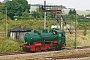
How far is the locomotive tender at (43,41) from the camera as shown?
2905cm

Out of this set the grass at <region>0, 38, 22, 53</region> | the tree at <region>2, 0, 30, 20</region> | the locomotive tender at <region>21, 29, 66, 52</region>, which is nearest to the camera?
the grass at <region>0, 38, 22, 53</region>

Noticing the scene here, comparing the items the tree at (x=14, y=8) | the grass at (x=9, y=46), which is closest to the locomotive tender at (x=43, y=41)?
the grass at (x=9, y=46)

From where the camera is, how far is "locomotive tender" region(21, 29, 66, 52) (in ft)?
95.3

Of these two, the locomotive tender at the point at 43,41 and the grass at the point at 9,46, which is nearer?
the grass at the point at 9,46

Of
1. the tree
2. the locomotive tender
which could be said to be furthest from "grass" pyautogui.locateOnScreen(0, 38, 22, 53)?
the tree

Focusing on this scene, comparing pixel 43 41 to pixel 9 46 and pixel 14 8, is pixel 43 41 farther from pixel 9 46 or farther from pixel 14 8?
pixel 14 8

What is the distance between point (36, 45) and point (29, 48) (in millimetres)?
898

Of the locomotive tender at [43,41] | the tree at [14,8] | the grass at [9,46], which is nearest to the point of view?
the grass at [9,46]

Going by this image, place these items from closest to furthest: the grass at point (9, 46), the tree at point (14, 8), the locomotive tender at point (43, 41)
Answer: the grass at point (9, 46) < the locomotive tender at point (43, 41) < the tree at point (14, 8)

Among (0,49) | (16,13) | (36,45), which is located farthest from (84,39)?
(16,13)

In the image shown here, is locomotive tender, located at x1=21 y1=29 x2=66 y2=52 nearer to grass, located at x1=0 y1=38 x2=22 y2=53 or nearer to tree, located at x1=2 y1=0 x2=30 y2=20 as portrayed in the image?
grass, located at x1=0 y1=38 x2=22 y2=53

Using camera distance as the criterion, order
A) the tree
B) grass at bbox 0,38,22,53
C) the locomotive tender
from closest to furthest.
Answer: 1. grass at bbox 0,38,22,53
2. the locomotive tender
3. the tree

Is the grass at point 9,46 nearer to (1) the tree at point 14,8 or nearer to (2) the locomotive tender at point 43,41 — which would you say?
(2) the locomotive tender at point 43,41

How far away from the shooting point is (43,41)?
30.0 metres
